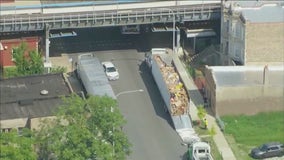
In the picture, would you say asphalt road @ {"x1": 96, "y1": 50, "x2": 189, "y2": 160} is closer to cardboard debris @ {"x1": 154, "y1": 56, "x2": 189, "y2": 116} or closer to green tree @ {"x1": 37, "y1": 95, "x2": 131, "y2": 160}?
cardboard debris @ {"x1": 154, "y1": 56, "x2": 189, "y2": 116}

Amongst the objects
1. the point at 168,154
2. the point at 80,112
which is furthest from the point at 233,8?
the point at 80,112

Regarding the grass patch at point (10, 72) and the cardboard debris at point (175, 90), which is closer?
the cardboard debris at point (175, 90)

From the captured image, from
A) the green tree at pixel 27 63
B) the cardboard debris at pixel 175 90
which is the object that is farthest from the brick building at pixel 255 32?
the green tree at pixel 27 63

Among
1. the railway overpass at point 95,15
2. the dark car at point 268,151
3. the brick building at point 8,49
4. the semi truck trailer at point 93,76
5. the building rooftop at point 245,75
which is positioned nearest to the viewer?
the dark car at point 268,151

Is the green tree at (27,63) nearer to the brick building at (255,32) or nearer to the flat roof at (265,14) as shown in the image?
the brick building at (255,32)

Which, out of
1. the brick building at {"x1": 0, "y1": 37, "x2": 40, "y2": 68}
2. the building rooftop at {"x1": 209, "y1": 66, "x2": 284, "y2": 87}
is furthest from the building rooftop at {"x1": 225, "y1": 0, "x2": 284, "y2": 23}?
the brick building at {"x1": 0, "y1": 37, "x2": 40, "y2": 68}

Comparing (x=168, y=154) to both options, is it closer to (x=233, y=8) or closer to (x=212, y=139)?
(x=212, y=139)

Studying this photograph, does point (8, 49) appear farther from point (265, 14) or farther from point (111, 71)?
point (265, 14)

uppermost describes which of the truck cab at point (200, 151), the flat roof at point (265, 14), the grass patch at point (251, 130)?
the flat roof at point (265, 14)
